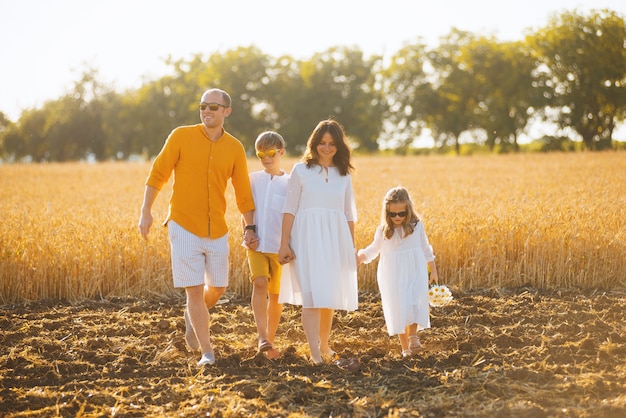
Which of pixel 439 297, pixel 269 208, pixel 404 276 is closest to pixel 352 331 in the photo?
pixel 439 297

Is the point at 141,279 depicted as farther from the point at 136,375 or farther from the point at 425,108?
the point at 425,108

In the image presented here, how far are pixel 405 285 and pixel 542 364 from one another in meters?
1.33

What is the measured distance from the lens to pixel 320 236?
5984 mm

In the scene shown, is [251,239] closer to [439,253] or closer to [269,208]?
[269,208]

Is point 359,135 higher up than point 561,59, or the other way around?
point 561,59

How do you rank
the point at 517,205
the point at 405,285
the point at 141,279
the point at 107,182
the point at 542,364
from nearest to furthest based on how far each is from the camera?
1. the point at 542,364
2. the point at 405,285
3. the point at 141,279
4. the point at 517,205
5. the point at 107,182

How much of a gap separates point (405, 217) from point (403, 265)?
431 millimetres

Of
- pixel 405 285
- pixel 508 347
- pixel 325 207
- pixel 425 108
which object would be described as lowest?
pixel 508 347

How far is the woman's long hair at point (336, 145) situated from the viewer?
6047 mm

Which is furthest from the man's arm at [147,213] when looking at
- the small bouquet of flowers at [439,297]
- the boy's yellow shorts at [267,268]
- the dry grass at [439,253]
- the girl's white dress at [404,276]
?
the dry grass at [439,253]

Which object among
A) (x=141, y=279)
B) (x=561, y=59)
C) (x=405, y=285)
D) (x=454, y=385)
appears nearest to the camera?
(x=454, y=385)

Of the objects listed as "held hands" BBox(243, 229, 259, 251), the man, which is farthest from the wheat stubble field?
"held hands" BBox(243, 229, 259, 251)

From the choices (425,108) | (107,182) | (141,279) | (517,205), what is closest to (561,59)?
(425,108)

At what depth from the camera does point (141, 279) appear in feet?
31.6
